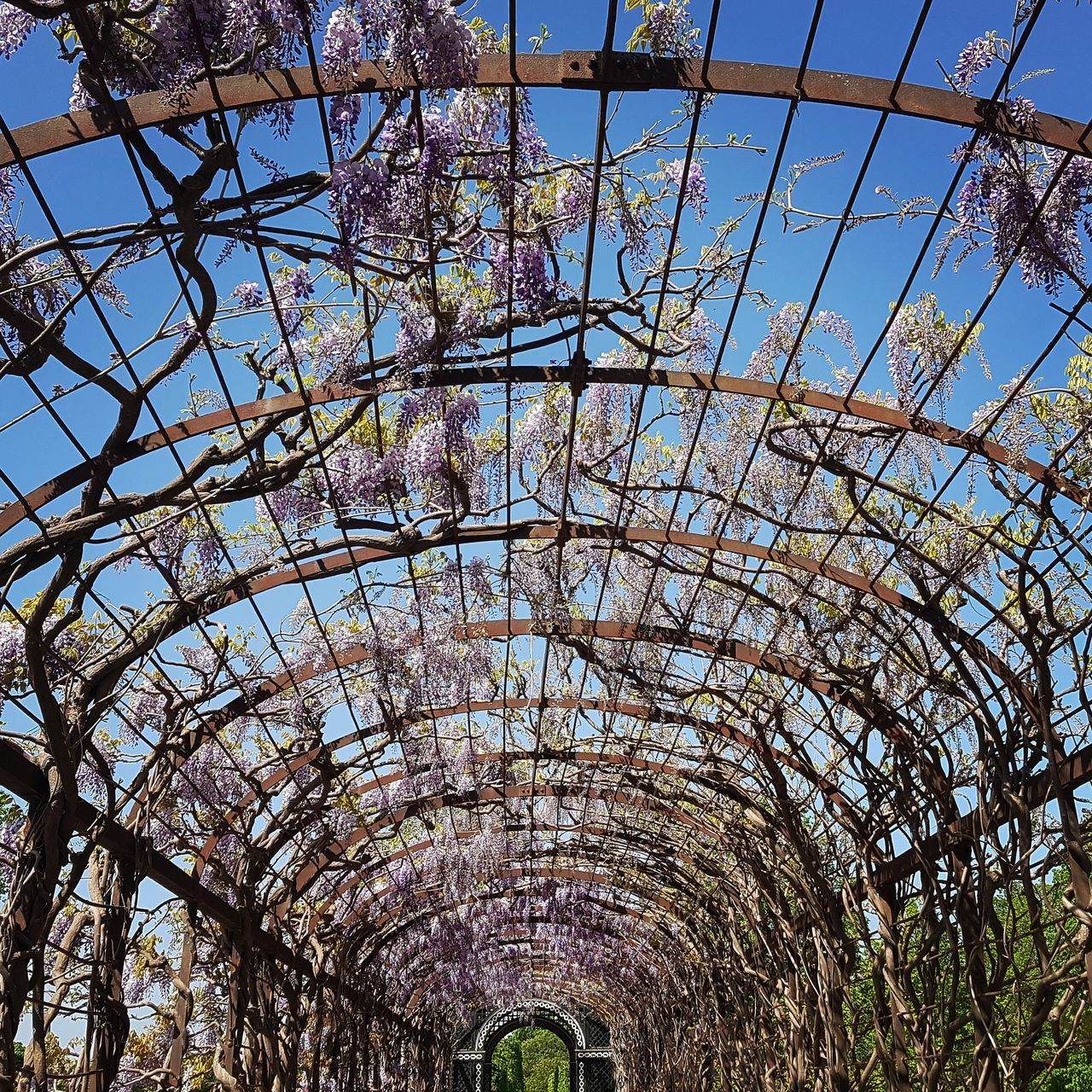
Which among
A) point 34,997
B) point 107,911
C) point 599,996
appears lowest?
point 34,997

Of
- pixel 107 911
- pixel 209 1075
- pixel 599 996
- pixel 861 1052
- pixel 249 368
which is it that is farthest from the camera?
pixel 599 996

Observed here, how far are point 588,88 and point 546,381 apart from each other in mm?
1430

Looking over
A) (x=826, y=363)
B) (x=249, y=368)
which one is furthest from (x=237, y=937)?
(x=826, y=363)

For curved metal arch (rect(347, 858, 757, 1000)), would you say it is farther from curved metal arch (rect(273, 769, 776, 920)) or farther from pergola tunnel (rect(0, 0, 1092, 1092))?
pergola tunnel (rect(0, 0, 1092, 1092))

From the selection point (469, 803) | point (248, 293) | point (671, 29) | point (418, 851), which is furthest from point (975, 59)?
→ point (418, 851)

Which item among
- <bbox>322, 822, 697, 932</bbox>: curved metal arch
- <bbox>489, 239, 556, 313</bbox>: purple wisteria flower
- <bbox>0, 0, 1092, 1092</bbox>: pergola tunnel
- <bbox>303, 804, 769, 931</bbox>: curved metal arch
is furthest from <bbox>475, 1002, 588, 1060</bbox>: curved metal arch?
<bbox>489, 239, 556, 313</bbox>: purple wisteria flower

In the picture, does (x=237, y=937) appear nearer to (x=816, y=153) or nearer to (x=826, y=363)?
(x=826, y=363)

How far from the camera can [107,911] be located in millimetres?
5250

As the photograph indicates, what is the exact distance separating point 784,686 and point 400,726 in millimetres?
2682

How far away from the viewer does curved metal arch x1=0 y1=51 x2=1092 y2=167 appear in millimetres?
3170

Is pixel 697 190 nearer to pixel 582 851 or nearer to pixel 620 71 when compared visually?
pixel 620 71

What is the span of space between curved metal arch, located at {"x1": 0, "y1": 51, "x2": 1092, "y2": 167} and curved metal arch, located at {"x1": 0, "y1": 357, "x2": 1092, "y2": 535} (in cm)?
126

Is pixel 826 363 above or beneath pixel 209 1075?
above

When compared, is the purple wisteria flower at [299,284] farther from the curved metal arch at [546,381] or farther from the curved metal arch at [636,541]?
the curved metal arch at [636,541]
